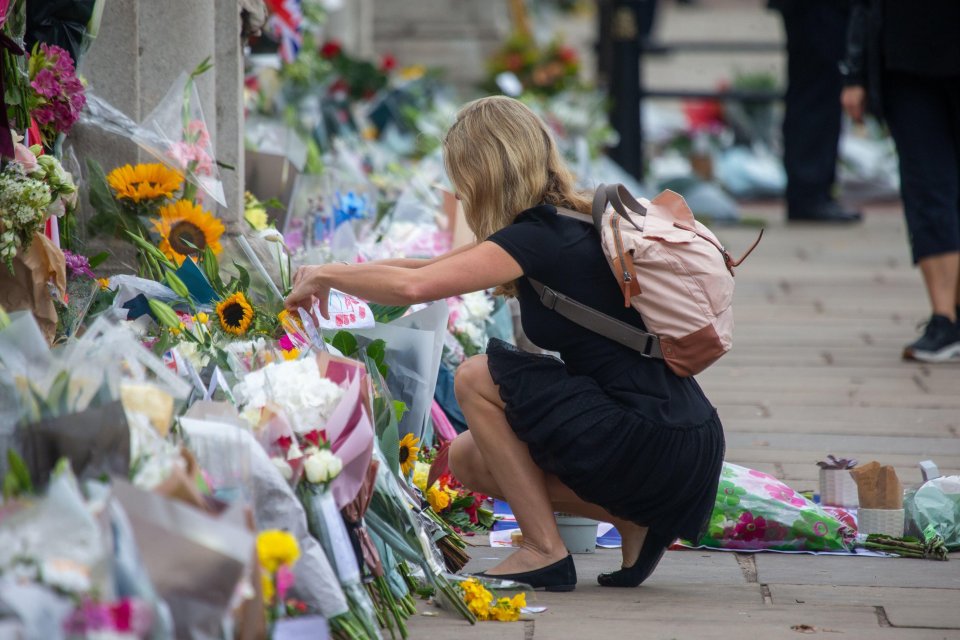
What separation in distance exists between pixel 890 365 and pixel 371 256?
7.79 ft

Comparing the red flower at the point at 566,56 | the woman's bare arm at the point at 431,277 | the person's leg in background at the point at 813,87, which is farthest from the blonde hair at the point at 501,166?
the red flower at the point at 566,56

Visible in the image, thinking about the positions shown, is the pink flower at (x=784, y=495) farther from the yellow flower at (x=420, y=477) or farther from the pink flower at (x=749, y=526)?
the yellow flower at (x=420, y=477)

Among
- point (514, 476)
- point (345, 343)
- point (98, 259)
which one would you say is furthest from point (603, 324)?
point (98, 259)

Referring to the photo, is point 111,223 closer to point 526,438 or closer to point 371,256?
point 371,256

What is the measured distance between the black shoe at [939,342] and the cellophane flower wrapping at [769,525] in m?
2.39

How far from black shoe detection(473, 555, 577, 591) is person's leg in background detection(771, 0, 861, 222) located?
6598 millimetres

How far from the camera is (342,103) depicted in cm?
853

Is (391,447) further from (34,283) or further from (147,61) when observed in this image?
(147,61)

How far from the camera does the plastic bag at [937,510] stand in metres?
3.46

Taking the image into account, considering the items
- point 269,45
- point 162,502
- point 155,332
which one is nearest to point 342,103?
point 269,45

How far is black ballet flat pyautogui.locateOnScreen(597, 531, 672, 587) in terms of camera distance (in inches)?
122

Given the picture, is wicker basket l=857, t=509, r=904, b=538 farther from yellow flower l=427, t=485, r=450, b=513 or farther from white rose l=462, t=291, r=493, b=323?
white rose l=462, t=291, r=493, b=323

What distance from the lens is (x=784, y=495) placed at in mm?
3488

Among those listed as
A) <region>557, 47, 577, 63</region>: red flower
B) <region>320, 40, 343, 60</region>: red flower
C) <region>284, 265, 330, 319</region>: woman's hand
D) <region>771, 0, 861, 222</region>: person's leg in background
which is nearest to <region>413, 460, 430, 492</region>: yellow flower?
<region>284, 265, 330, 319</region>: woman's hand
